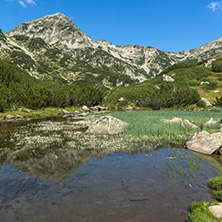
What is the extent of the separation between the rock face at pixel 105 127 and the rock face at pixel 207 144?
46.2 feet

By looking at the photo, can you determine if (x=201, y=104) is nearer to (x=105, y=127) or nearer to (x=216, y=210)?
(x=105, y=127)

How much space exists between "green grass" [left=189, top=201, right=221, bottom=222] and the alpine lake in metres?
0.56

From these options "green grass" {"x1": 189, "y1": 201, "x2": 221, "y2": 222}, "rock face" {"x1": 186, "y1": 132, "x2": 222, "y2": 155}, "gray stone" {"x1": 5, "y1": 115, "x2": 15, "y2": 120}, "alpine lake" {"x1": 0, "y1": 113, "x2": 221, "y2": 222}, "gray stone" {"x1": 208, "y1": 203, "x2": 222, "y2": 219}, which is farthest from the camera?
"gray stone" {"x1": 5, "y1": 115, "x2": 15, "y2": 120}

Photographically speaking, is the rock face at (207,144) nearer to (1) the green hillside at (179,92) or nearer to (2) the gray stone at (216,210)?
(2) the gray stone at (216,210)

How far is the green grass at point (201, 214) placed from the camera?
8.66 metres

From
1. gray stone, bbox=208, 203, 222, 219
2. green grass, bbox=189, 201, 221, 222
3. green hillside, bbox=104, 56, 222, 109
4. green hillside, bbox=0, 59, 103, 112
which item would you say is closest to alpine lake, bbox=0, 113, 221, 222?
green grass, bbox=189, 201, 221, 222

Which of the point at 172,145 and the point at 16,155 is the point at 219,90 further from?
the point at 16,155

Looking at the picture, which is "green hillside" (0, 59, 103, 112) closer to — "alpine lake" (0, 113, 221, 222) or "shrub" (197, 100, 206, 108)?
"alpine lake" (0, 113, 221, 222)

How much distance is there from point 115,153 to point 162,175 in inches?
320

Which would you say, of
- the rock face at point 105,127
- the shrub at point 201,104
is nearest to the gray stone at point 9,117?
the rock face at point 105,127

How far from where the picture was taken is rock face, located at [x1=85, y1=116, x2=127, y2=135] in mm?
34375

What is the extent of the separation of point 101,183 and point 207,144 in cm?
1569


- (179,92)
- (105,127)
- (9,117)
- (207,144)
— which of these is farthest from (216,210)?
(179,92)

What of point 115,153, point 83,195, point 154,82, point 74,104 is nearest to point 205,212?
point 83,195
